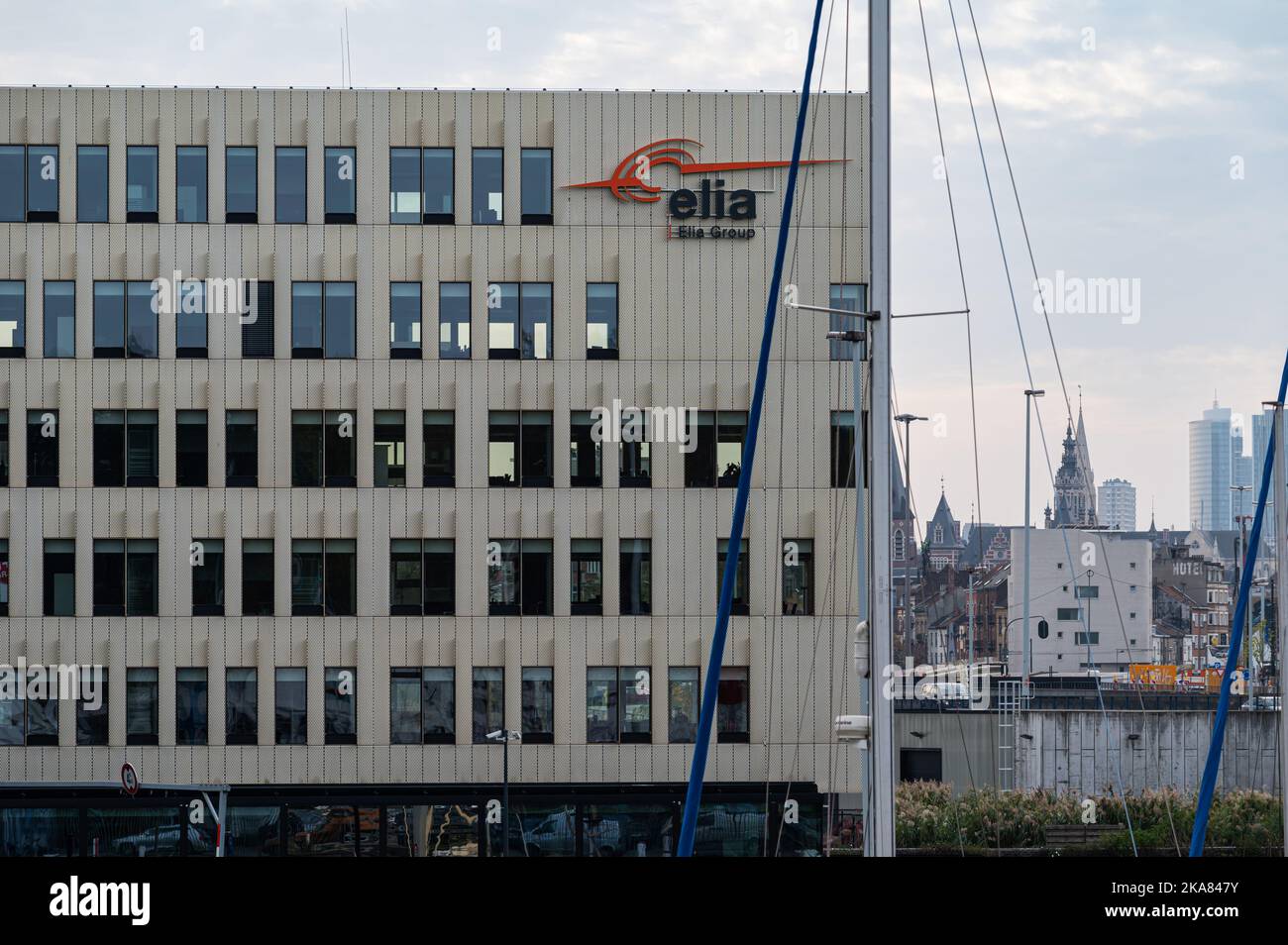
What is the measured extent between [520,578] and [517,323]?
6331 millimetres

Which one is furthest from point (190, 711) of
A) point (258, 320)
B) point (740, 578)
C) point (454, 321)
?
point (740, 578)

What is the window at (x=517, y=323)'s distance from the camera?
3531cm

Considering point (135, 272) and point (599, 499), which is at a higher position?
point (135, 272)

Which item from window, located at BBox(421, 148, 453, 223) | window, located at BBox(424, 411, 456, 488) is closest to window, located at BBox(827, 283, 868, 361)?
window, located at BBox(424, 411, 456, 488)

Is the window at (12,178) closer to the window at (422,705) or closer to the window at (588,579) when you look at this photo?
the window at (422,705)

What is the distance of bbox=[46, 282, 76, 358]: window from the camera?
35406mm

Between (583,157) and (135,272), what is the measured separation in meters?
11.5

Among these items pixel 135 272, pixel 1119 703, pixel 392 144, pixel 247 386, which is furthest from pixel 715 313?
pixel 1119 703

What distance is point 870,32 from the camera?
50.7ft

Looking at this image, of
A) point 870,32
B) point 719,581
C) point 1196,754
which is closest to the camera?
point 870,32

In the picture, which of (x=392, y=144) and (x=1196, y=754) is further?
(x=1196, y=754)

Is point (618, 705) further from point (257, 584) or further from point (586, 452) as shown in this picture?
point (257, 584)
